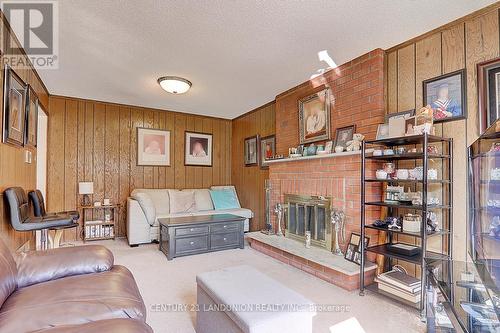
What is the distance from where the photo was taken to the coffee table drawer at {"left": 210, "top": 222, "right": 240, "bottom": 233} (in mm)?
3869

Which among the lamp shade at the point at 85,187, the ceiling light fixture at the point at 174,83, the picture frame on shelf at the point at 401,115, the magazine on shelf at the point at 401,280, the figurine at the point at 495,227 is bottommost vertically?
the magazine on shelf at the point at 401,280

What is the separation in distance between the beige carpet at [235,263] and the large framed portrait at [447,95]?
5.51 feet

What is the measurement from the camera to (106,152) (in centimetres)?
481

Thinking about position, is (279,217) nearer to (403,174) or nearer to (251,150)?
(251,150)

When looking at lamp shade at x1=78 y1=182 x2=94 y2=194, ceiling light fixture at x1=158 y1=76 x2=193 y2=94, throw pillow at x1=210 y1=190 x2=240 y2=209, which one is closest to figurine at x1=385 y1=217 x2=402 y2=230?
ceiling light fixture at x1=158 y1=76 x2=193 y2=94

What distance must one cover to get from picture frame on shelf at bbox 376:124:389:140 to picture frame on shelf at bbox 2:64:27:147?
136 inches

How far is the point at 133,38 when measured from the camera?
2.54 m

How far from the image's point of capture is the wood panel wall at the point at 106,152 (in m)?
4.44

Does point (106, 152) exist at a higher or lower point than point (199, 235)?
higher

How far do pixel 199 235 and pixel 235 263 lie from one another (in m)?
0.70

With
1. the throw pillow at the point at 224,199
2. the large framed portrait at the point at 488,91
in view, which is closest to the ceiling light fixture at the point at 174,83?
the throw pillow at the point at 224,199

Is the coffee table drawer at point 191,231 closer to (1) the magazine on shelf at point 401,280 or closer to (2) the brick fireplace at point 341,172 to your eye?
(2) the brick fireplace at point 341,172

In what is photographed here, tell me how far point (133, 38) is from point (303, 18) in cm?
159

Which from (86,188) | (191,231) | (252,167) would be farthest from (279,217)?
(86,188)
